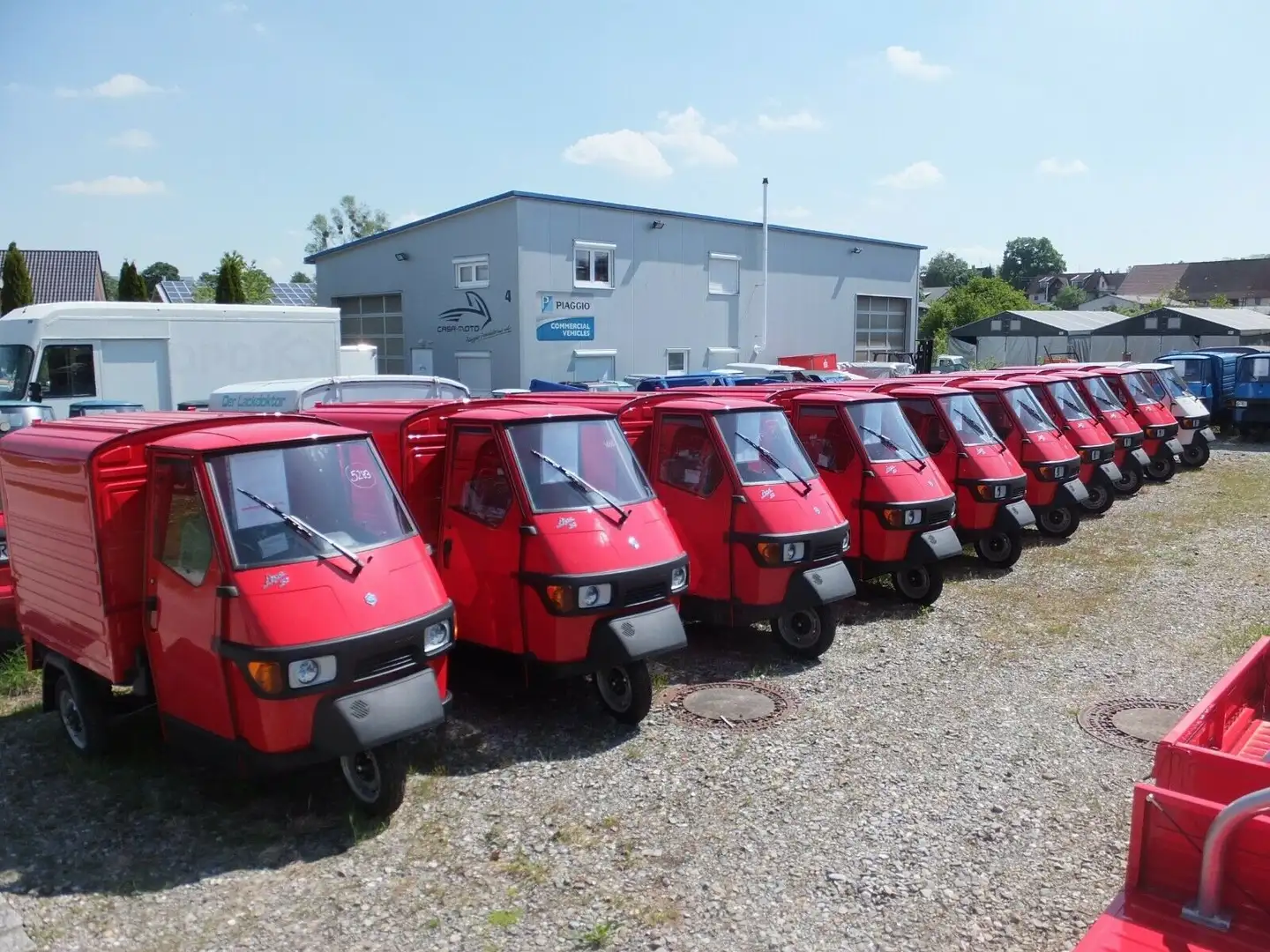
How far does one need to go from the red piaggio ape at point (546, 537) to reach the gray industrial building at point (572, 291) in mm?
18006

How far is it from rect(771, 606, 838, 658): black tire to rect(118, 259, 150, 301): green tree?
44737 millimetres

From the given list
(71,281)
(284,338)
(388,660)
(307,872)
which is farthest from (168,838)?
(71,281)

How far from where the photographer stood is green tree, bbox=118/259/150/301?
44594 millimetres

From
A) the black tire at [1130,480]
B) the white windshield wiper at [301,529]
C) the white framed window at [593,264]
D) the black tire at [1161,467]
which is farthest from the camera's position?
the white framed window at [593,264]

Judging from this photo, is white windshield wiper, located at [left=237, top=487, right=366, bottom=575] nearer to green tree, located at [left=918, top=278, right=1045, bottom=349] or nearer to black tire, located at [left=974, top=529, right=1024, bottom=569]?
black tire, located at [left=974, top=529, right=1024, bottom=569]

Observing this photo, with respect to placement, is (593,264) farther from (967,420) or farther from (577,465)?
(577,465)

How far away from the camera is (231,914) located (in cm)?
445

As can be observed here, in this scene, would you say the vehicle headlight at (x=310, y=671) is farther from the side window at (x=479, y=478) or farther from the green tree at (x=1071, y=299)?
the green tree at (x=1071, y=299)

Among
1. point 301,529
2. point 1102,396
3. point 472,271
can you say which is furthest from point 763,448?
point 472,271

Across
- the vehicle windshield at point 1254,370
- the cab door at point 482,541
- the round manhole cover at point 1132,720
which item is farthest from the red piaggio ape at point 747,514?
the vehicle windshield at point 1254,370

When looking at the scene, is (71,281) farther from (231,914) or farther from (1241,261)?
(1241,261)

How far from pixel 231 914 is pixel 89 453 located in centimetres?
254

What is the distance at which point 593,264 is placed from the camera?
85.3 feet

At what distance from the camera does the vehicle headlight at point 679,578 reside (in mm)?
6602
